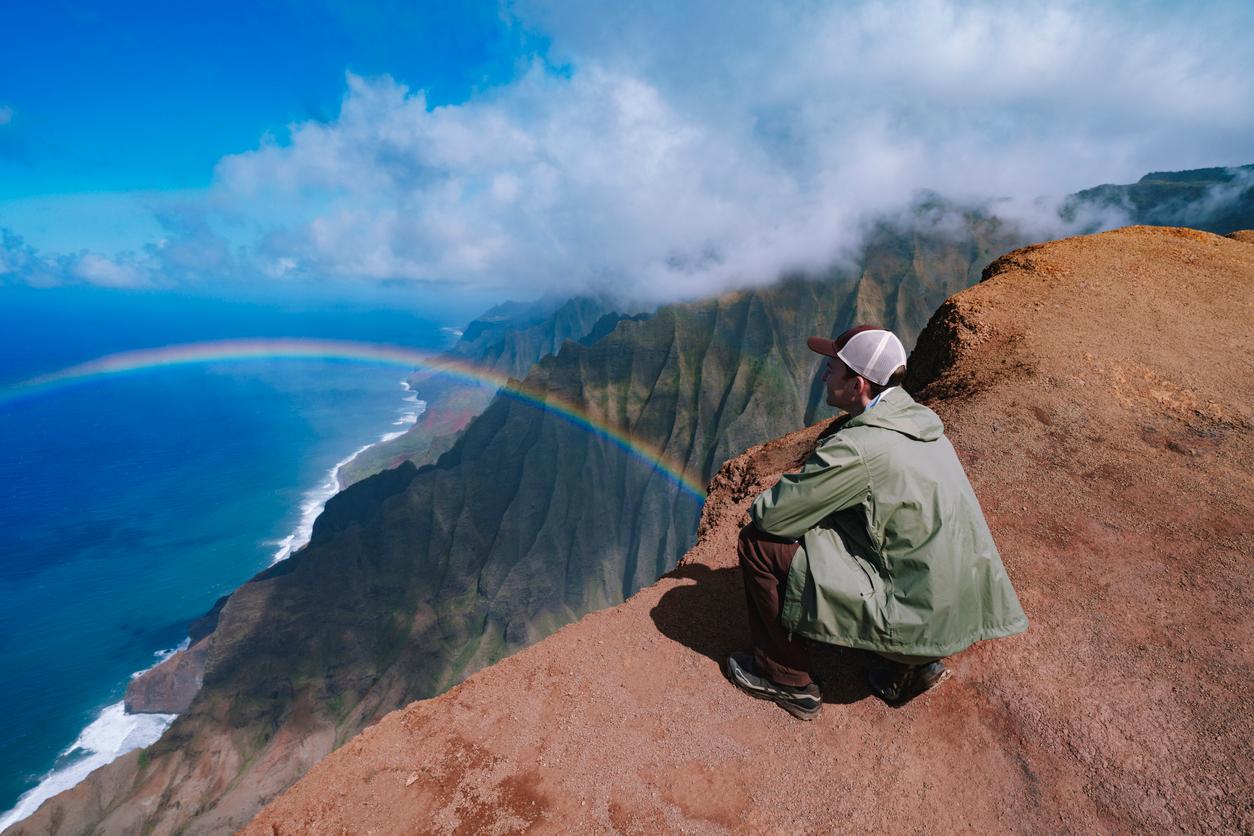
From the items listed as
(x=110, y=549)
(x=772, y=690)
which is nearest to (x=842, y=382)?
(x=772, y=690)

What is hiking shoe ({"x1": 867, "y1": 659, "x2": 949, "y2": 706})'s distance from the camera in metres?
3.84

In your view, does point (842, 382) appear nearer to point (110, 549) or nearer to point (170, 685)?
point (170, 685)

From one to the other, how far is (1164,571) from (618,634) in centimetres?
509

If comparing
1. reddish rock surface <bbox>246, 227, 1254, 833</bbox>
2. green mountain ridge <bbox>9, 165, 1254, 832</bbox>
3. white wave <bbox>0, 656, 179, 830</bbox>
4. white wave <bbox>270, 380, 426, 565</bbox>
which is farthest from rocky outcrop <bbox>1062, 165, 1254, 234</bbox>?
white wave <bbox>270, 380, 426, 565</bbox>

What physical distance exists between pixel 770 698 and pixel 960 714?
1.36 meters

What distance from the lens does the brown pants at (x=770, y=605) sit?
12.0 ft

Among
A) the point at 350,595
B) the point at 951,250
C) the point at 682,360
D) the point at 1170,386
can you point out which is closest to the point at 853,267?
the point at 951,250

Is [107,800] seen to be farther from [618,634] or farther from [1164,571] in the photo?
[1164,571]

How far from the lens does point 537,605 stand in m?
76.6

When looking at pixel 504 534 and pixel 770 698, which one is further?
pixel 504 534

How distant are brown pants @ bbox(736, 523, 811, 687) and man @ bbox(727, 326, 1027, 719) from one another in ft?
0.04

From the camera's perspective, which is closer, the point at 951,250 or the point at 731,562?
the point at 731,562

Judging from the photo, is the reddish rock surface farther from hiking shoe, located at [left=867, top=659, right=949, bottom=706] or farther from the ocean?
the ocean

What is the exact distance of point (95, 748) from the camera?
58.7 metres
